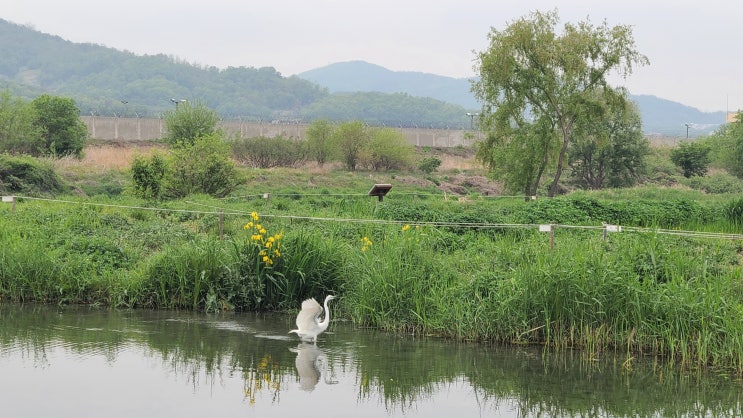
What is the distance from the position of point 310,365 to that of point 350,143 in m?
47.4

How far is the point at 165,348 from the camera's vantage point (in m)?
13.2

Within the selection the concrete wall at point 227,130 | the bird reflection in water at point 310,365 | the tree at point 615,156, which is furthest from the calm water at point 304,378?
the concrete wall at point 227,130

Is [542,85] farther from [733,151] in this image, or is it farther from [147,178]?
[733,151]

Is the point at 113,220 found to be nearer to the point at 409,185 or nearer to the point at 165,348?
Result: the point at 165,348

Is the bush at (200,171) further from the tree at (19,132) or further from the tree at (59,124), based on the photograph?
the tree at (59,124)

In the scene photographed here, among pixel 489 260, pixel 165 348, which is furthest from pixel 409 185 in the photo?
pixel 165 348

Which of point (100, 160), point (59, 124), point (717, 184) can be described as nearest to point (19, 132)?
point (59, 124)

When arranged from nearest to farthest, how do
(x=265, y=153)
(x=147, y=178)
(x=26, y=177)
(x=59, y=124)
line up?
(x=147, y=178) < (x=26, y=177) < (x=59, y=124) < (x=265, y=153)

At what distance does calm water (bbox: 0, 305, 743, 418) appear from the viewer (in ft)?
34.4

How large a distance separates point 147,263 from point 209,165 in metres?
15.0

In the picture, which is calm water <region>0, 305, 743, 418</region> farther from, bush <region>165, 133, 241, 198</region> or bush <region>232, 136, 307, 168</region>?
bush <region>232, 136, 307, 168</region>

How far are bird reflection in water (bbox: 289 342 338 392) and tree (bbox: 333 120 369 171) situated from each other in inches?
1800

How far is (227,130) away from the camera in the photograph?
76.6 metres

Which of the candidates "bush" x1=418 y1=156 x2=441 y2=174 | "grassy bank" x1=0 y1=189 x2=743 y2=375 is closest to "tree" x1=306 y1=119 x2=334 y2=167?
"bush" x1=418 y1=156 x2=441 y2=174
